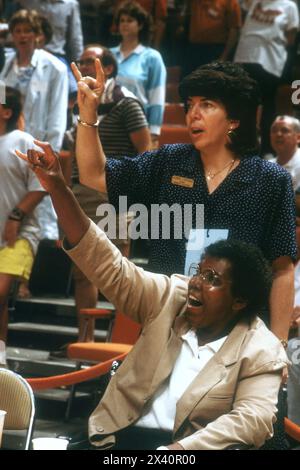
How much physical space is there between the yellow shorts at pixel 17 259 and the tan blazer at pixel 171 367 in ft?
7.50

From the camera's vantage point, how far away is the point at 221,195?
3.37 meters

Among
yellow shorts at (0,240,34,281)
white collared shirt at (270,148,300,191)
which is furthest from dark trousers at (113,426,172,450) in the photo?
white collared shirt at (270,148,300,191)

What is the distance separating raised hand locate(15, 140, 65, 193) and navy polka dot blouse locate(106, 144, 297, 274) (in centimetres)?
60

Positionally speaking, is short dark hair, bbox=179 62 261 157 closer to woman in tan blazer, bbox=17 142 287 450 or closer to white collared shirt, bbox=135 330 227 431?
woman in tan blazer, bbox=17 142 287 450

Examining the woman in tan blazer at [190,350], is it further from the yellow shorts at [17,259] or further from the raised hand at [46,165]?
the yellow shorts at [17,259]

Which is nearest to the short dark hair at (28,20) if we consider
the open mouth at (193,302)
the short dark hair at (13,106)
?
the short dark hair at (13,106)

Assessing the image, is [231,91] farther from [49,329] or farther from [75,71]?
[49,329]

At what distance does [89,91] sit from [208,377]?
0.96 metres

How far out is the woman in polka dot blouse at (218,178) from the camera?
336 centimetres

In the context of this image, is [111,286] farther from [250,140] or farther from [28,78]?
[28,78]

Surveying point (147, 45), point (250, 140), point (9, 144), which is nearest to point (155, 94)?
point (147, 45)

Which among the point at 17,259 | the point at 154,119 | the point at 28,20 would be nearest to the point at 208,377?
the point at 17,259

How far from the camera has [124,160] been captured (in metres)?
3.43
